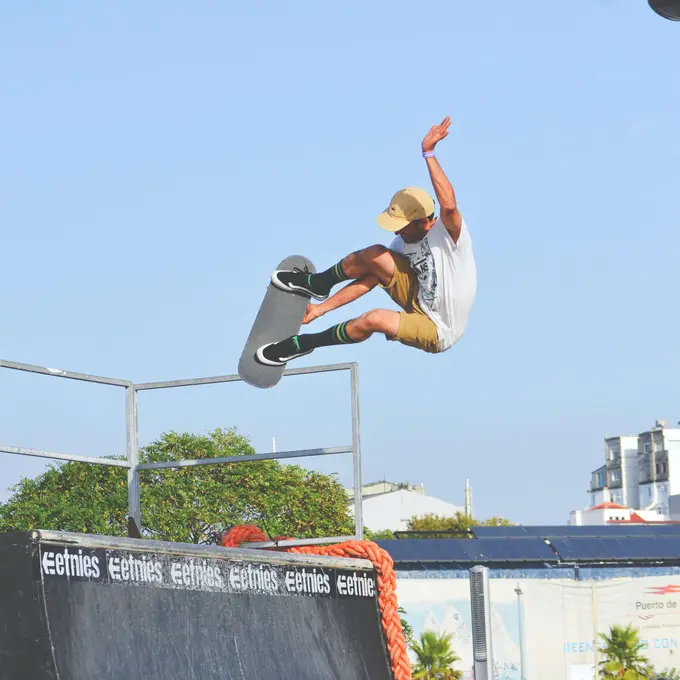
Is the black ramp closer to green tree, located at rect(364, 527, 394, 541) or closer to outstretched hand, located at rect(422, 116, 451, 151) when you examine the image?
outstretched hand, located at rect(422, 116, 451, 151)

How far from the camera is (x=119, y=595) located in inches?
204

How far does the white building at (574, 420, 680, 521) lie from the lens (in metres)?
120

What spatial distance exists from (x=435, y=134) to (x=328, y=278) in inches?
54.6

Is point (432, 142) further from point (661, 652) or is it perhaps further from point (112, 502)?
point (661, 652)

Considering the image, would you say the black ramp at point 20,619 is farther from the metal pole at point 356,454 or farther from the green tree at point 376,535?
the green tree at point 376,535

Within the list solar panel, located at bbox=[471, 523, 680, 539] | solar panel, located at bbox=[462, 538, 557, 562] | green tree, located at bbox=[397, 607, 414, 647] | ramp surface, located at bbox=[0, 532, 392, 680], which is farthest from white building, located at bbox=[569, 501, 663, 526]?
ramp surface, located at bbox=[0, 532, 392, 680]

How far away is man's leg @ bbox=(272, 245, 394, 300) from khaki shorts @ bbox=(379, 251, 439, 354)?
0.06m

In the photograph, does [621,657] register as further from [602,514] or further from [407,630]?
[602,514]

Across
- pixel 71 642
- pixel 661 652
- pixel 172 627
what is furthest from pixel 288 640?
pixel 661 652

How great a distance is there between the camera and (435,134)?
23.8ft

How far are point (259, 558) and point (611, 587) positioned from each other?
24.1 m

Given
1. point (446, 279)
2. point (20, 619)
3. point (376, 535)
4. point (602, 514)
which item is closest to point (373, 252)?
point (446, 279)

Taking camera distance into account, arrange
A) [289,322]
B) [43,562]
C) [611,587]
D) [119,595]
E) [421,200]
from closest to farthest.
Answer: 1. [43,562]
2. [119,595]
3. [421,200]
4. [289,322]
5. [611,587]

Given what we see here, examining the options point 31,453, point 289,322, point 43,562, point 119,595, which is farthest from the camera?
point 289,322
